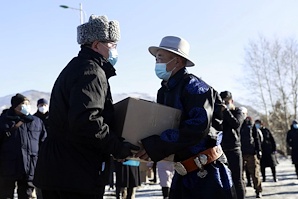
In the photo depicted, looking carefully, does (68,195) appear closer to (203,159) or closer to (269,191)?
(203,159)

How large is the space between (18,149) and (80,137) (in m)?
4.07

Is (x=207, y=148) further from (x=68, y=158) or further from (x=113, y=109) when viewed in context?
(x=68, y=158)

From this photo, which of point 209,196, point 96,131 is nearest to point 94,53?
point 96,131

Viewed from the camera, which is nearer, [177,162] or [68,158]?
[68,158]

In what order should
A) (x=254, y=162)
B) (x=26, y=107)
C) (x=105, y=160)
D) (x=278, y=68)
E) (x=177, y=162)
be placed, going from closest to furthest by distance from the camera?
1. (x=105, y=160)
2. (x=177, y=162)
3. (x=26, y=107)
4. (x=254, y=162)
5. (x=278, y=68)

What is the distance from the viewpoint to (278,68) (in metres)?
41.7

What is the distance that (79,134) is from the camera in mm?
3385

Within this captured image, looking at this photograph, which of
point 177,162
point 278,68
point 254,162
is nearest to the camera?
point 177,162

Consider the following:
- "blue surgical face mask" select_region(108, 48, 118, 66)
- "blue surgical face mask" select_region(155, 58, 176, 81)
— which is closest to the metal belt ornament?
"blue surgical face mask" select_region(155, 58, 176, 81)

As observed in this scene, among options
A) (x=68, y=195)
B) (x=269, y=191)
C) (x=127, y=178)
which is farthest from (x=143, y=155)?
(x=269, y=191)

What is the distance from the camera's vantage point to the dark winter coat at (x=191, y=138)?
364 cm

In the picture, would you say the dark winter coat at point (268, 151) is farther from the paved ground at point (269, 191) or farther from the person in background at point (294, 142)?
the person in background at point (294, 142)

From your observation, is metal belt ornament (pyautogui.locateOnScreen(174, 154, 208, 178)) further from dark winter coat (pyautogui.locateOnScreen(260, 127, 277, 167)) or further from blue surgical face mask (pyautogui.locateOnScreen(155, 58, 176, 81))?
dark winter coat (pyautogui.locateOnScreen(260, 127, 277, 167))

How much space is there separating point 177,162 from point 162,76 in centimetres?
74
